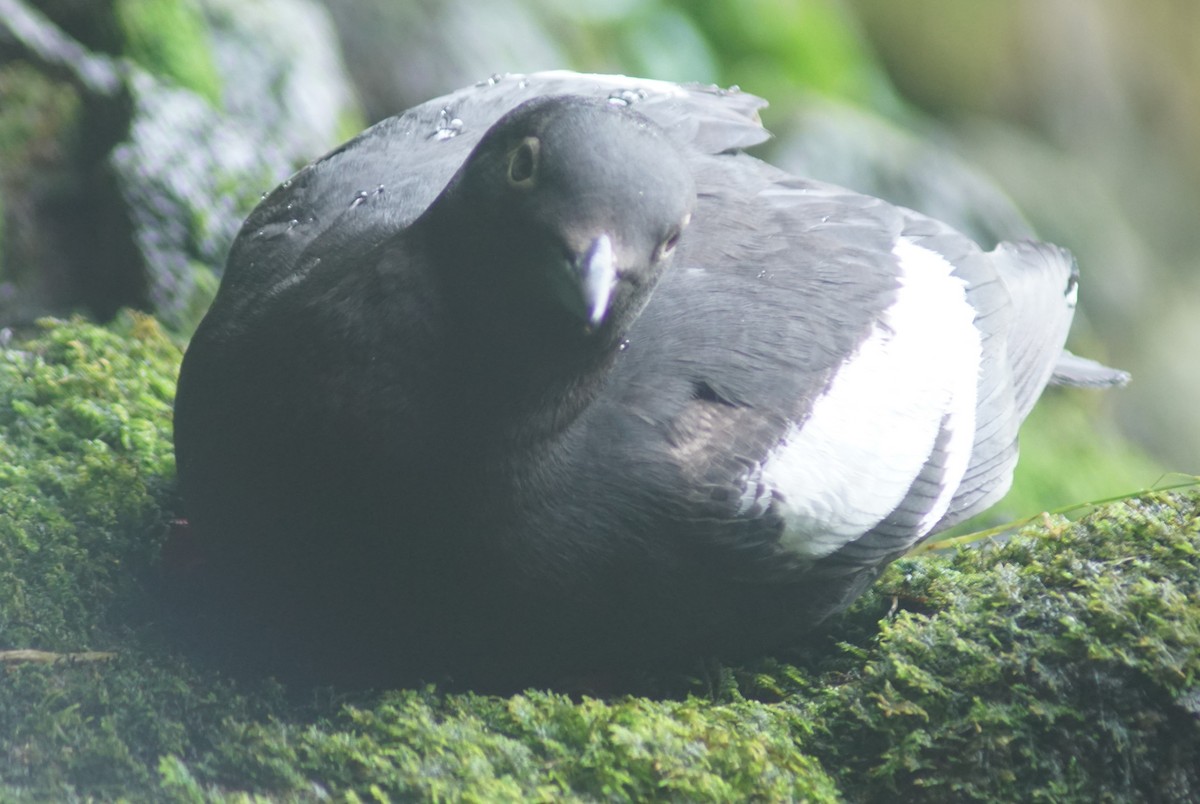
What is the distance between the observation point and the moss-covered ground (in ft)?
8.77

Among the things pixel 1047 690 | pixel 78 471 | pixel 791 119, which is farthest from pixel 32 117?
pixel 791 119

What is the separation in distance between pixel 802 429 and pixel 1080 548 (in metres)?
0.88

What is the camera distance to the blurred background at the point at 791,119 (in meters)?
5.02

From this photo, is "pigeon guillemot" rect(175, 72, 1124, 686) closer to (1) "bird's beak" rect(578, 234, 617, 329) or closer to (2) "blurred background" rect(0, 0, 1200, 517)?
(1) "bird's beak" rect(578, 234, 617, 329)

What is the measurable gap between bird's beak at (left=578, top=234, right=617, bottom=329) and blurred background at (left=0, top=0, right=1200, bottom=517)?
3.10 meters

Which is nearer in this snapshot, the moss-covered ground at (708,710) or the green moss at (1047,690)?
the moss-covered ground at (708,710)

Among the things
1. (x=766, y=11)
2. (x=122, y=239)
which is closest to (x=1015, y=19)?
(x=766, y=11)

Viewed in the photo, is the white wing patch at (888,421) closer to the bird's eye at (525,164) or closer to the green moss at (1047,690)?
the green moss at (1047,690)

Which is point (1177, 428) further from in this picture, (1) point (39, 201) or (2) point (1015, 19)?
(1) point (39, 201)

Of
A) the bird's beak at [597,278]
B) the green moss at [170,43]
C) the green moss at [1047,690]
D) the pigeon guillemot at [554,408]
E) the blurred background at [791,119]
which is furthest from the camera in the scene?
the green moss at [170,43]

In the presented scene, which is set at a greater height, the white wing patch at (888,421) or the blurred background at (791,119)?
the blurred background at (791,119)

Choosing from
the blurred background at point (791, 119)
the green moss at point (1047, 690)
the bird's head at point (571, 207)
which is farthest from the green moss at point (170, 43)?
the green moss at point (1047, 690)

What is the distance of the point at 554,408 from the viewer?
113 inches

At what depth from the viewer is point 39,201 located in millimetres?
4961
